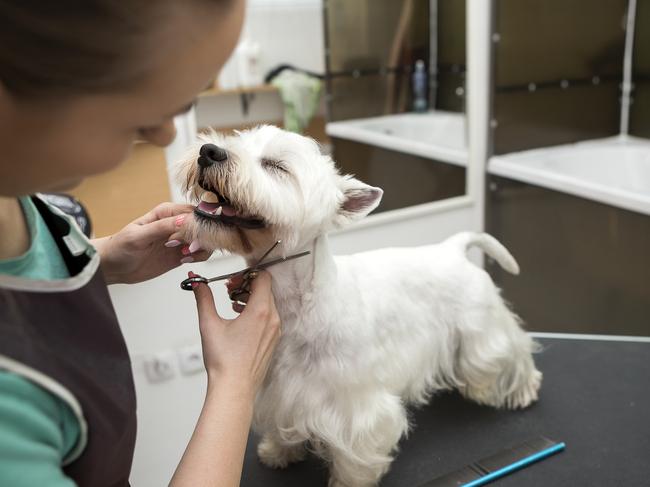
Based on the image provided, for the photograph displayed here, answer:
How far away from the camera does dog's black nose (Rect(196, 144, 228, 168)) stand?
0.92 metres

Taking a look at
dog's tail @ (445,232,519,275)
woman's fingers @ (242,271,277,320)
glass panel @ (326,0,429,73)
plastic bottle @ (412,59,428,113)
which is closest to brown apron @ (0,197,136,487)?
woman's fingers @ (242,271,277,320)

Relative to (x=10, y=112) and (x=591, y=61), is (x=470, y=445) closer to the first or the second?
(x=10, y=112)

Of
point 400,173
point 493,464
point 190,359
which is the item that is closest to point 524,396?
point 493,464

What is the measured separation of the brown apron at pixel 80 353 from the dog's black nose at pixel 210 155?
246mm

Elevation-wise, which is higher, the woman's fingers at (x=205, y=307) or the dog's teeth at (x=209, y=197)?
the dog's teeth at (x=209, y=197)

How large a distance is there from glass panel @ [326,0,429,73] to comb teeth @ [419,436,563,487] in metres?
2.02

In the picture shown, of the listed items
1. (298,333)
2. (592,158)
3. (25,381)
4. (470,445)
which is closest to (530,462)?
(470,445)

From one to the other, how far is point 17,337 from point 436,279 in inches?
35.3

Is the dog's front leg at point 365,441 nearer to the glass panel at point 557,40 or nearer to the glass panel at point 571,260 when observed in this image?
the glass panel at point 571,260

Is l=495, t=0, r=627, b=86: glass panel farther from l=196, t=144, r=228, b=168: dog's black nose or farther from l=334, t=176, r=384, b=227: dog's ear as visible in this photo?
l=196, t=144, r=228, b=168: dog's black nose

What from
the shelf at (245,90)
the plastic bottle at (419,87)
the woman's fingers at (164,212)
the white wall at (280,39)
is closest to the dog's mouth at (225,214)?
the woman's fingers at (164,212)

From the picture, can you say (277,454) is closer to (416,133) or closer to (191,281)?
(191,281)

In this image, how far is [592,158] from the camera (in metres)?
2.65

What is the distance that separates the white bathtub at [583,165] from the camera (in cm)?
229
